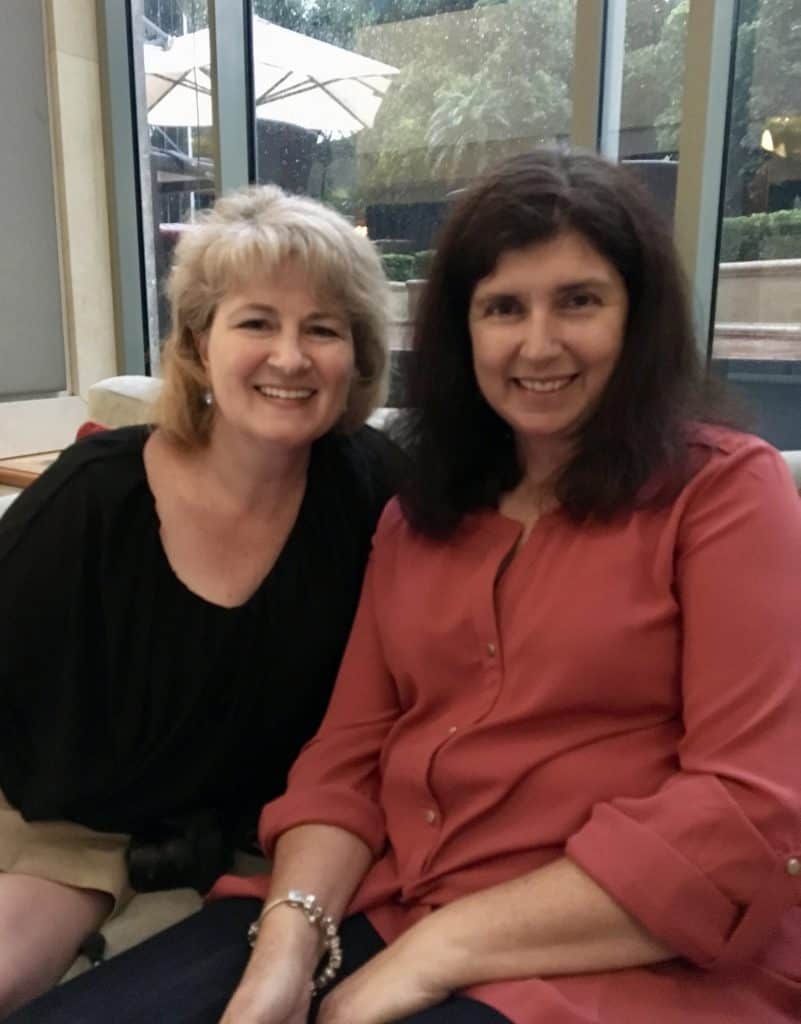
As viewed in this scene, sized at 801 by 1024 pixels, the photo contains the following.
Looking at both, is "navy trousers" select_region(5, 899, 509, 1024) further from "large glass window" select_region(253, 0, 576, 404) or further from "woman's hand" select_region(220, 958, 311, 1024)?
"large glass window" select_region(253, 0, 576, 404)

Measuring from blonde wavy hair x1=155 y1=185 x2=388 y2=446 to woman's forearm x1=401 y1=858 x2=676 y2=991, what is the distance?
729mm

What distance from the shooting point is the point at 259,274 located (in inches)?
51.0

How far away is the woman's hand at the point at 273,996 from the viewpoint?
3.30 ft

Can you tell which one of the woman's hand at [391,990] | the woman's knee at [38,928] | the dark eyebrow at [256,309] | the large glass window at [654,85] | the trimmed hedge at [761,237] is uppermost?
the large glass window at [654,85]

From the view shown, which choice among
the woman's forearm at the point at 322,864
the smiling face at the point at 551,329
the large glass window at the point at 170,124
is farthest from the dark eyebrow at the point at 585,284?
the large glass window at the point at 170,124

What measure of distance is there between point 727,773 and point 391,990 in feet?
1.24

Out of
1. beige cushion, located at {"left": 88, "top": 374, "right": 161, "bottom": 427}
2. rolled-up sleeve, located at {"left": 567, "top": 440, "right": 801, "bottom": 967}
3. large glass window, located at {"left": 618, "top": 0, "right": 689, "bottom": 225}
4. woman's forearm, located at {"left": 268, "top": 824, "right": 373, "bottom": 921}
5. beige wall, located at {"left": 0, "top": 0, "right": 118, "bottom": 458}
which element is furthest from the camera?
beige wall, located at {"left": 0, "top": 0, "right": 118, "bottom": 458}

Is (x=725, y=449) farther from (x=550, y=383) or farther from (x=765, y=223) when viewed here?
(x=765, y=223)

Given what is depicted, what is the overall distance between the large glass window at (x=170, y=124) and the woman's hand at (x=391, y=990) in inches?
87.3

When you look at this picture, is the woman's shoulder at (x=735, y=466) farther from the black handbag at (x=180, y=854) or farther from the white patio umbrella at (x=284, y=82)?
the white patio umbrella at (x=284, y=82)

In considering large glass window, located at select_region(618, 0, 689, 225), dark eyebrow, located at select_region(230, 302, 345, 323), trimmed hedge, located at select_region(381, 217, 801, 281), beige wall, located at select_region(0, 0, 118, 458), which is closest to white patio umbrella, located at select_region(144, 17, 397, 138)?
beige wall, located at select_region(0, 0, 118, 458)

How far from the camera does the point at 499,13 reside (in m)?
2.29

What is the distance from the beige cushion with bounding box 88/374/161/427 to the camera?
1934 millimetres

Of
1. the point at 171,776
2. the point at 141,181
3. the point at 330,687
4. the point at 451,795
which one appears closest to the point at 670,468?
the point at 451,795
